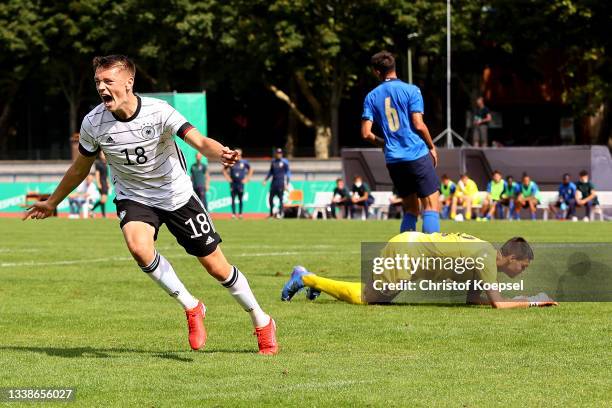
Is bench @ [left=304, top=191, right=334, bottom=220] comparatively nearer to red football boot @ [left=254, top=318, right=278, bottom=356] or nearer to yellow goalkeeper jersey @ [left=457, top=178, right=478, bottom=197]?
yellow goalkeeper jersey @ [left=457, top=178, right=478, bottom=197]

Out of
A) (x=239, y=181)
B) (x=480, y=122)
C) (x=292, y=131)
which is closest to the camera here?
(x=239, y=181)

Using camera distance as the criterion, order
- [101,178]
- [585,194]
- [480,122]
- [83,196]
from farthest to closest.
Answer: [83,196] < [480,122] < [101,178] < [585,194]

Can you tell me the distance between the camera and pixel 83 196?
43500mm

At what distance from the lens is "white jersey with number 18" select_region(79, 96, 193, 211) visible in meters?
8.62

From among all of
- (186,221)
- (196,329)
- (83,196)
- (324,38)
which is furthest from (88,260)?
(324,38)

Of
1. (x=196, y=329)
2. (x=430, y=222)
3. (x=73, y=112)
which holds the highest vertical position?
(x=73, y=112)

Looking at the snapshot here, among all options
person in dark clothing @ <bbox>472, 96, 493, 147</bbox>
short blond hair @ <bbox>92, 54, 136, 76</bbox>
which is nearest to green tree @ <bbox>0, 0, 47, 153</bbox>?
person in dark clothing @ <bbox>472, 96, 493, 147</bbox>

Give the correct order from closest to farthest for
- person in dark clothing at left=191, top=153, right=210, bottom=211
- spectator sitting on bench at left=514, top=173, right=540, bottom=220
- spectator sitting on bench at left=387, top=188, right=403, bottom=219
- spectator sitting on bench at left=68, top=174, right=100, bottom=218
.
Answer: spectator sitting on bench at left=514, top=173, right=540, bottom=220 → spectator sitting on bench at left=387, top=188, right=403, bottom=219 → person in dark clothing at left=191, top=153, right=210, bottom=211 → spectator sitting on bench at left=68, top=174, right=100, bottom=218

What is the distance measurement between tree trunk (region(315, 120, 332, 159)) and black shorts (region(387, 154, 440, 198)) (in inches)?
1919

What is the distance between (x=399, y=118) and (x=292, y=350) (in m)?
5.08

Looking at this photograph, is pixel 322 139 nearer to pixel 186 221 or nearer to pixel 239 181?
pixel 239 181

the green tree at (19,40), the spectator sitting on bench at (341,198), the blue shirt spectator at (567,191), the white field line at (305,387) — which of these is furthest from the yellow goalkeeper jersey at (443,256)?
the green tree at (19,40)

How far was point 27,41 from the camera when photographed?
6869 cm

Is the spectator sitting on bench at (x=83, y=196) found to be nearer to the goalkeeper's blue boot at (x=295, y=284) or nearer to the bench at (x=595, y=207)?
the bench at (x=595, y=207)
